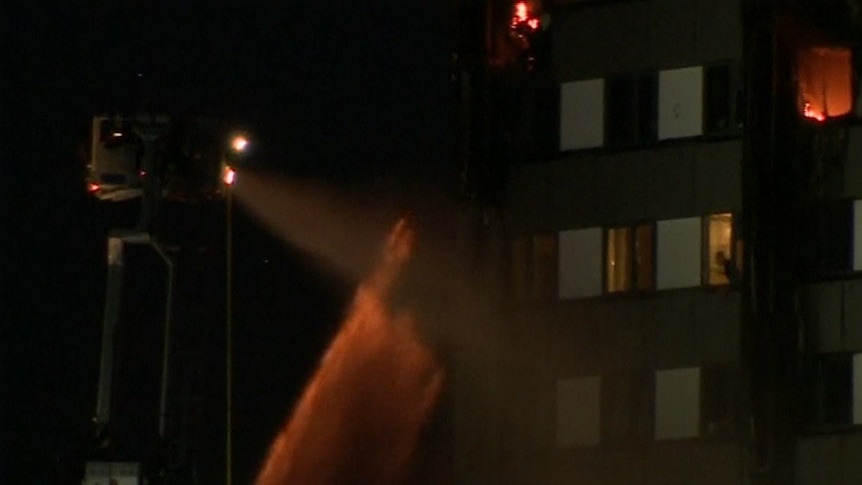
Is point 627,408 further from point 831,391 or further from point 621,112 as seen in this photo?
point 621,112

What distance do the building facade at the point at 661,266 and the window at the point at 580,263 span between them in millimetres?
42

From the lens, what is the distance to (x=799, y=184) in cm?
5950


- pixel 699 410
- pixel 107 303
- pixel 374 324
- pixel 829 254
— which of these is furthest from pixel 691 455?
pixel 107 303

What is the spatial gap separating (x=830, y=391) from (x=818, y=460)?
138 centimetres

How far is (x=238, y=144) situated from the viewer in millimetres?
42375

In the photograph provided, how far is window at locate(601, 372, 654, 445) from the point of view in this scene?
61.8m

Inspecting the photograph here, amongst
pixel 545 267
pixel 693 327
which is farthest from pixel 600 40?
pixel 693 327

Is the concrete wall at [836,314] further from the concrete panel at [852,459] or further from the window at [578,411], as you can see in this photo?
the window at [578,411]

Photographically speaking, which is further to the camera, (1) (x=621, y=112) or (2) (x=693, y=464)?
(1) (x=621, y=112)

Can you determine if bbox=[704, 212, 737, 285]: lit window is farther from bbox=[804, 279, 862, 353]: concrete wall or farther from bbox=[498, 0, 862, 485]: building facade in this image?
bbox=[804, 279, 862, 353]: concrete wall

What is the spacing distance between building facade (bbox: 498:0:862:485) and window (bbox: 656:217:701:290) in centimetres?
4

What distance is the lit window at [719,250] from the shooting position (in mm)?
60781

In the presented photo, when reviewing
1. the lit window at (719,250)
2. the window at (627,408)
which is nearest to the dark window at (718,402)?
the window at (627,408)

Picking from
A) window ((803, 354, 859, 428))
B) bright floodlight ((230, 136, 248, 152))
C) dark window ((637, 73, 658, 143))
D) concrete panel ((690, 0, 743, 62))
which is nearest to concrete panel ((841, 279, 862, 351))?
window ((803, 354, 859, 428))
